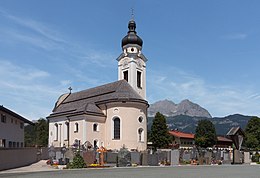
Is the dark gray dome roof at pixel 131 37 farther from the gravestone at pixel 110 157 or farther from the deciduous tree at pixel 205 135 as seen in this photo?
the deciduous tree at pixel 205 135

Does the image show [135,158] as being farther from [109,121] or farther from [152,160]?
[109,121]

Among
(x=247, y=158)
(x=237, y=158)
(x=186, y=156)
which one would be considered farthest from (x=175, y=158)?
(x=247, y=158)

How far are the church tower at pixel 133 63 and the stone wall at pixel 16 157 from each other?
28301 mm

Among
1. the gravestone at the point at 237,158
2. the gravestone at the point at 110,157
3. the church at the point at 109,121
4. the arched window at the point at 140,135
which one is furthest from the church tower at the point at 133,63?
the gravestone at the point at 110,157

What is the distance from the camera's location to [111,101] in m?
61.2

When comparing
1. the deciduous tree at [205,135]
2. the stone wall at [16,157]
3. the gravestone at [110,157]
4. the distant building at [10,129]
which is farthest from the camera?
the deciduous tree at [205,135]

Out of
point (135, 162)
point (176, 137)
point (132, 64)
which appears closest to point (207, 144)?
point (176, 137)

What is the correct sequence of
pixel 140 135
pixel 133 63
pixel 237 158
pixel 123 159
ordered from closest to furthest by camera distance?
pixel 123 159
pixel 237 158
pixel 140 135
pixel 133 63

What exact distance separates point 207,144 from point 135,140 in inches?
1748

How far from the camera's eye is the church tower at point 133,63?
7200 cm

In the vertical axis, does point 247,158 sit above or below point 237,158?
below

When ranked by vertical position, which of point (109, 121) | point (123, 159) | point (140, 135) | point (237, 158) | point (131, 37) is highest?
point (131, 37)

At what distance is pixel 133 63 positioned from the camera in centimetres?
7225

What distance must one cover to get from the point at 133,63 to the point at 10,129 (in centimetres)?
3486
